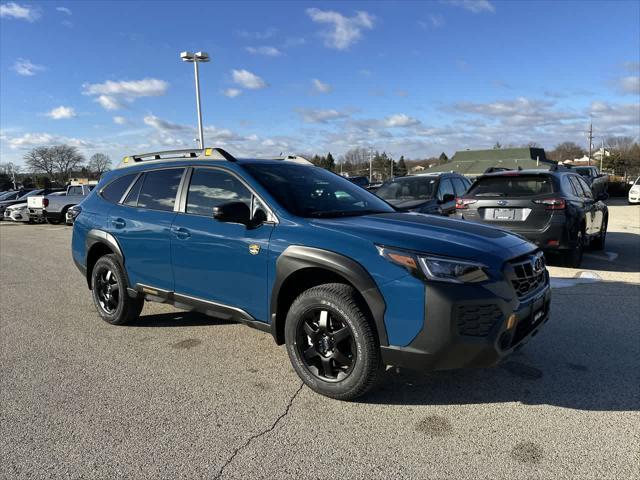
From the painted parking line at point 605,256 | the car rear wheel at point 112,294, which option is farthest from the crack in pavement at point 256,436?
the painted parking line at point 605,256

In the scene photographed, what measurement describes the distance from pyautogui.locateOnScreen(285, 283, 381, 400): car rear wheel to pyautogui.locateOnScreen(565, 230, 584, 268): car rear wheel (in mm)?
5555

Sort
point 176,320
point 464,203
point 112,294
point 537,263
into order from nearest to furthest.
Result: 1. point 537,263
2. point 112,294
3. point 176,320
4. point 464,203

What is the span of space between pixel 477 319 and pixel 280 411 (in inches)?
56.1

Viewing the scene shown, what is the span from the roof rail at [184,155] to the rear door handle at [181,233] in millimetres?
708

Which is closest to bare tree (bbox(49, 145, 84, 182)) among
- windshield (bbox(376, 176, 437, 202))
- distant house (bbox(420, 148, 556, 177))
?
distant house (bbox(420, 148, 556, 177))

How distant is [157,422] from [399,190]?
7.87 meters

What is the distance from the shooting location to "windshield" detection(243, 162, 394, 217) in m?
3.79

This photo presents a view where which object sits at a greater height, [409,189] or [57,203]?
[409,189]

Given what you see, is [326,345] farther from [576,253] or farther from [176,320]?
[576,253]

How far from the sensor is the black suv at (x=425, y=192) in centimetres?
906

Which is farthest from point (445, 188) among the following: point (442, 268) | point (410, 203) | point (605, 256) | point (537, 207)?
point (442, 268)

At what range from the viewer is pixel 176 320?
208 inches

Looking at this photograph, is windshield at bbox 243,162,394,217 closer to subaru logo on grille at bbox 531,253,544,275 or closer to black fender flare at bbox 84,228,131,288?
subaru logo on grille at bbox 531,253,544,275

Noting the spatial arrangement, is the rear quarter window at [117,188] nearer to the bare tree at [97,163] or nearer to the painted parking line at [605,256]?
the painted parking line at [605,256]
